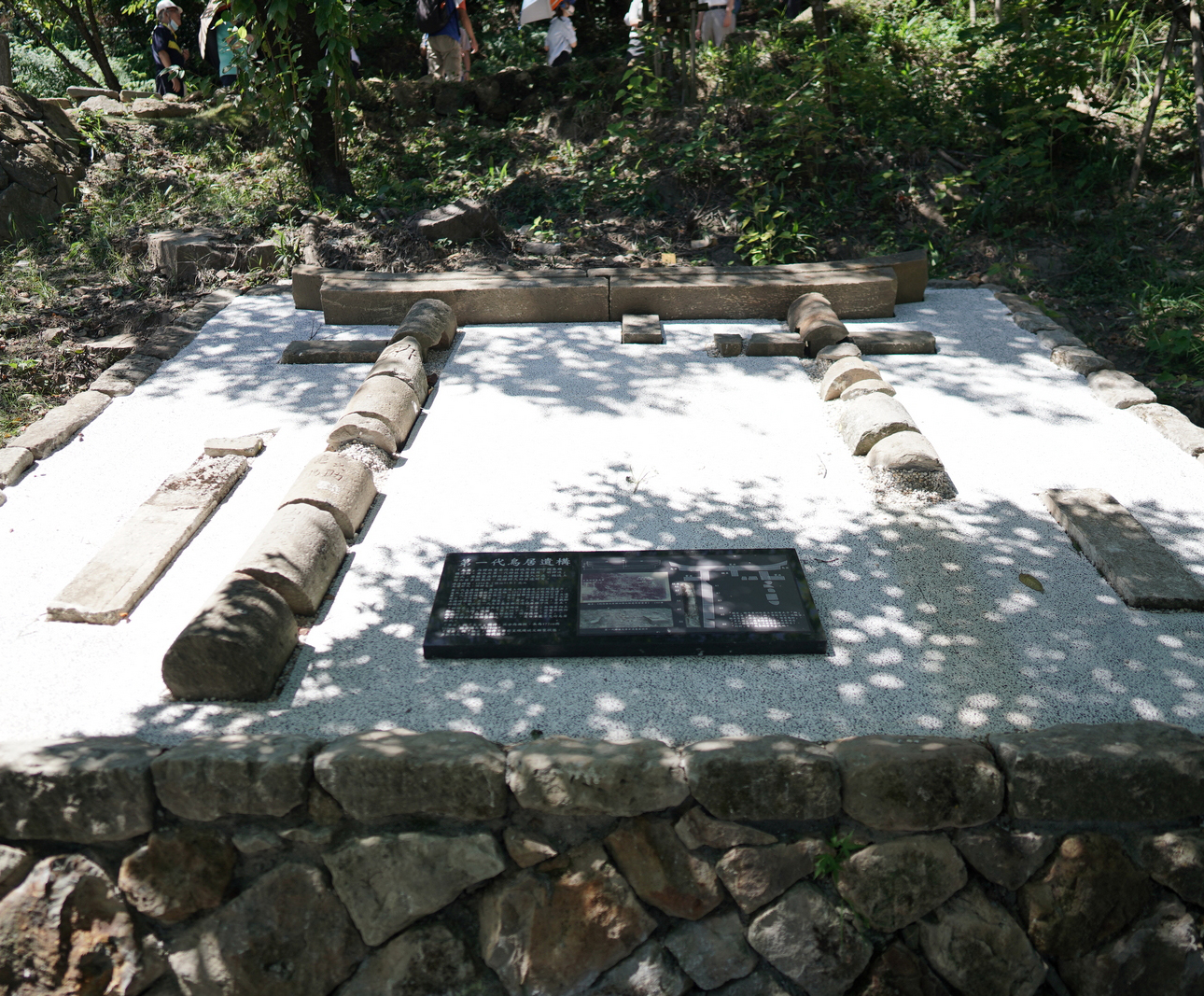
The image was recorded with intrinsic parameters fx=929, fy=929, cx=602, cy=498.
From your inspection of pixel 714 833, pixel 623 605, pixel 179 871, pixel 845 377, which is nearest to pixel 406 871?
pixel 179 871

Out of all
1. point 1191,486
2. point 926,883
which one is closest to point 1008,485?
point 1191,486

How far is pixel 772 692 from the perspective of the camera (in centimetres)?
307

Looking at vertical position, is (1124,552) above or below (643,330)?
below

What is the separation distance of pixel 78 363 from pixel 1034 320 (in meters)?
6.36

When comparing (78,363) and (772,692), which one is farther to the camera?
(78,363)

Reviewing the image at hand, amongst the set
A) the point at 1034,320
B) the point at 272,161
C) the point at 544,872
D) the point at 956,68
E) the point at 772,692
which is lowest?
the point at 544,872

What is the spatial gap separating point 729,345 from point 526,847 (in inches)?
156

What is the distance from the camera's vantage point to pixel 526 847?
2730mm

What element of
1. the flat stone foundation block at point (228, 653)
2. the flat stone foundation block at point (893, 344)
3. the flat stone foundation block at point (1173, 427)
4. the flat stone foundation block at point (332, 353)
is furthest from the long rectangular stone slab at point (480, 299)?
the flat stone foundation block at point (228, 653)

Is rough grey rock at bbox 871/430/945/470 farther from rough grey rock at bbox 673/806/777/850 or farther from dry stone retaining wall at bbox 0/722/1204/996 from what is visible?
rough grey rock at bbox 673/806/777/850

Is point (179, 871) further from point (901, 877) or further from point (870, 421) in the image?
point (870, 421)

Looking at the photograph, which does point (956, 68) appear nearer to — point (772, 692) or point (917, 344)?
point (917, 344)

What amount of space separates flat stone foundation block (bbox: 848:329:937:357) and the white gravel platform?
98 millimetres

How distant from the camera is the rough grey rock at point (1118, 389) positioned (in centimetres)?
510
